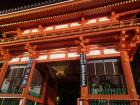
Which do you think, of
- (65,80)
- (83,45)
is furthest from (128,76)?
(65,80)

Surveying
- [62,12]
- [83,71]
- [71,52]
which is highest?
[62,12]

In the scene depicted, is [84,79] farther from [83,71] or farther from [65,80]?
[65,80]

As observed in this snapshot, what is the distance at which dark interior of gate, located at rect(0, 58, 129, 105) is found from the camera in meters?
7.21

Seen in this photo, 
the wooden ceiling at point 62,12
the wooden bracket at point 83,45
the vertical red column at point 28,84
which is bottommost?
the vertical red column at point 28,84

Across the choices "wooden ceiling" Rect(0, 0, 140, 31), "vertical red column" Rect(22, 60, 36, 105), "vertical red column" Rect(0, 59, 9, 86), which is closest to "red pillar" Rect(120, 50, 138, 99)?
"wooden ceiling" Rect(0, 0, 140, 31)

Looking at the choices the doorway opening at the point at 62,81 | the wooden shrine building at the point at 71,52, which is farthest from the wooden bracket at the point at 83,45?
the doorway opening at the point at 62,81

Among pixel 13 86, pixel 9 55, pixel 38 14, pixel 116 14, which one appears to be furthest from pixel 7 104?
pixel 116 14

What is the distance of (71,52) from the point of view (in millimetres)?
8898

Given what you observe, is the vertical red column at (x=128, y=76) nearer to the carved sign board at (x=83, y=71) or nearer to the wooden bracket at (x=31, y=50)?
the carved sign board at (x=83, y=71)

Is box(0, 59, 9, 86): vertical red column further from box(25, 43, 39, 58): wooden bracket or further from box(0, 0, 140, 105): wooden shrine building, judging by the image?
box(25, 43, 39, 58): wooden bracket

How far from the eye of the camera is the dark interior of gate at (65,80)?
7.21m

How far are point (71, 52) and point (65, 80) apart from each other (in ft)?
12.9

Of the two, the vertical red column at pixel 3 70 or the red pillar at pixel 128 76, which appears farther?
the vertical red column at pixel 3 70

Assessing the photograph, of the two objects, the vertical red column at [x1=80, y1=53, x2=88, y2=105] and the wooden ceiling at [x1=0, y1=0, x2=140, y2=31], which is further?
the wooden ceiling at [x1=0, y1=0, x2=140, y2=31]
